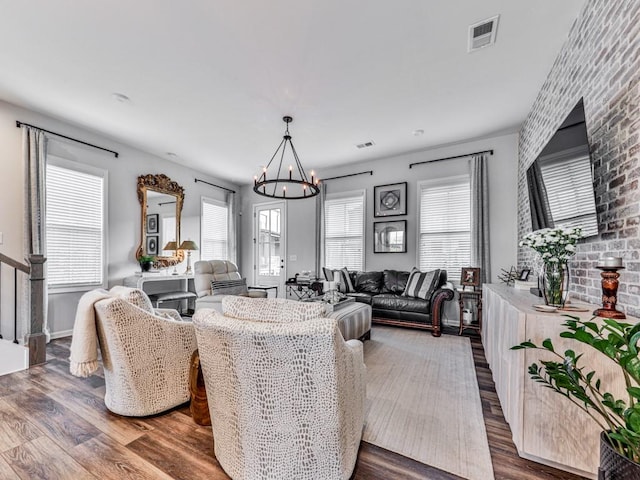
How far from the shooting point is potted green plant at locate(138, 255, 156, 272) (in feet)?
16.0

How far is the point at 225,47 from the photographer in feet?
8.27

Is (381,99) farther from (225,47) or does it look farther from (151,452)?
(151,452)

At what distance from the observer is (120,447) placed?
170 cm

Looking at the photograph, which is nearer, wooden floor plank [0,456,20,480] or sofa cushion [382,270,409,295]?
wooden floor plank [0,456,20,480]

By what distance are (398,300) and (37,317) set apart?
4.35 meters

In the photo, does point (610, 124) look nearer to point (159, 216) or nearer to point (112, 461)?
point (112, 461)

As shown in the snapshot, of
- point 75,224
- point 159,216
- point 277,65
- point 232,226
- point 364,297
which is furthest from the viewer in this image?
point 232,226

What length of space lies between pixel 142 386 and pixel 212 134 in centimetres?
352

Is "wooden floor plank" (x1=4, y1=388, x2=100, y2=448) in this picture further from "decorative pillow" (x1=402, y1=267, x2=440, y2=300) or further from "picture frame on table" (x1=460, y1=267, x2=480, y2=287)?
"picture frame on table" (x1=460, y1=267, x2=480, y2=287)

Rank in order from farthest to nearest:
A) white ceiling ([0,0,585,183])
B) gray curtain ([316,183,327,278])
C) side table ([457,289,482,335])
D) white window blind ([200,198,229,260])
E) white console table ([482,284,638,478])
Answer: white window blind ([200,198,229,260])
gray curtain ([316,183,327,278])
side table ([457,289,482,335])
white ceiling ([0,0,585,183])
white console table ([482,284,638,478])

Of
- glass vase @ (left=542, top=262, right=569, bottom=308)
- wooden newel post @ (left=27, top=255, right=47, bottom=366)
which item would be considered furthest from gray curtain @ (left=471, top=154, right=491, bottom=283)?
wooden newel post @ (left=27, top=255, right=47, bottom=366)

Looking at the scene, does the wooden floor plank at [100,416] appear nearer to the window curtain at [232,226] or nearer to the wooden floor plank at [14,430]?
the wooden floor plank at [14,430]

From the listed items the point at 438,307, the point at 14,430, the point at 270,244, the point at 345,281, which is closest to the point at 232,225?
the point at 270,244

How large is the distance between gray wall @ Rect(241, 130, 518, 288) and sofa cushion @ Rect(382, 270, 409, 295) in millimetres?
272
